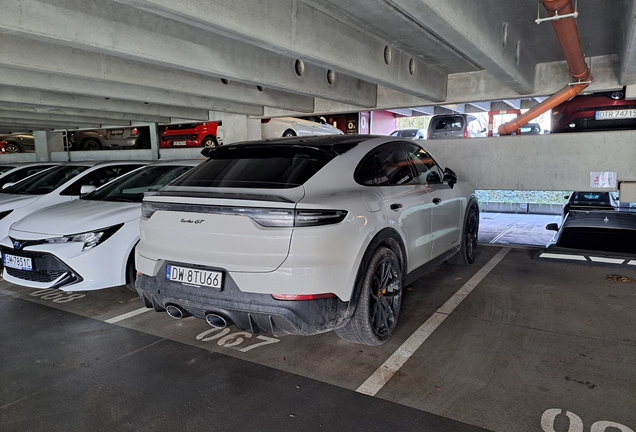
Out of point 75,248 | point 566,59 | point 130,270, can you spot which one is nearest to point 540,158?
point 566,59

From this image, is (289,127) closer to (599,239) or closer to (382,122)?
(382,122)

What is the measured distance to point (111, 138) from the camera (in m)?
13.2

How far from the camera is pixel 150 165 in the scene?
5.65 metres

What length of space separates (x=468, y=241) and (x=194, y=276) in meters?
3.88

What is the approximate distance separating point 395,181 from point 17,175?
7542mm

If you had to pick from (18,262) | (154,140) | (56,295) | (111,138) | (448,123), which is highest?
(448,123)

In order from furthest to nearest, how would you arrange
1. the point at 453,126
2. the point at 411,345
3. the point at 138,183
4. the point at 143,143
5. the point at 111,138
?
1. the point at 453,126
2. the point at 111,138
3. the point at 143,143
4. the point at 138,183
5. the point at 411,345

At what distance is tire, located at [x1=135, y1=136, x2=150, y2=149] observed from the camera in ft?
41.1

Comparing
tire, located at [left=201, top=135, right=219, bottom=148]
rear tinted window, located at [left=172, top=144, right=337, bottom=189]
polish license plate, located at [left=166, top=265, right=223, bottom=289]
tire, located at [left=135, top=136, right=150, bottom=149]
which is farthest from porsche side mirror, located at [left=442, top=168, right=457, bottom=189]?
tire, located at [left=135, top=136, right=150, bottom=149]

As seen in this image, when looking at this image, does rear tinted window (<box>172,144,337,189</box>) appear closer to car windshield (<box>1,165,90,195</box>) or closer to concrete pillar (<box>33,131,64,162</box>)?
car windshield (<box>1,165,90,195</box>)

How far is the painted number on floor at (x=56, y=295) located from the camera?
4.62 m

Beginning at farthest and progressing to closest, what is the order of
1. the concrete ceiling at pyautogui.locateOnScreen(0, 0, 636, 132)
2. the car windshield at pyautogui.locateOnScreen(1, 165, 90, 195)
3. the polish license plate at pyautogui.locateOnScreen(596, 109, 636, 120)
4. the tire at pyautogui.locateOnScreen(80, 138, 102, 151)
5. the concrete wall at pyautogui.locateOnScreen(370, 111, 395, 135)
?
1. the concrete wall at pyautogui.locateOnScreen(370, 111, 395, 135)
2. the tire at pyautogui.locateOnScreen(80, 138, 102, 151)
3. the polish license plate at pyautogui.locateOnScreen(596, 109, 636, 120)
4. the car windshield at pyautogui.locateOnScreen(1, 165, 90, 195)
5. the concrete ceiling at pyautogui.locateOnScreen(0, 0, 636, 132)

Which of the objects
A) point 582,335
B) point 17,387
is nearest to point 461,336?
point 582,335

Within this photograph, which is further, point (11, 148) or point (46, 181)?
point (11, 148)
